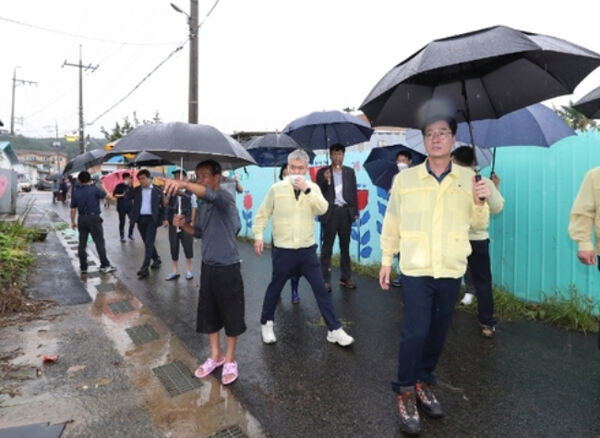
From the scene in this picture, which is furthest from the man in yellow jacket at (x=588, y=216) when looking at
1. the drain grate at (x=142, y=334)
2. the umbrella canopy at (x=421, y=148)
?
the drain grate at (x=142, y=334)

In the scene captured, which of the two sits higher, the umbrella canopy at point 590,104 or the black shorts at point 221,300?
the umbrella canopy at point 590,104

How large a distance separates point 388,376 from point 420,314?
106cm

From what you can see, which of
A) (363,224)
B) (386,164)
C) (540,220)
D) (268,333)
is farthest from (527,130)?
(268,333)

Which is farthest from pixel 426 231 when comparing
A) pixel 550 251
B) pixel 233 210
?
pixel 550 251

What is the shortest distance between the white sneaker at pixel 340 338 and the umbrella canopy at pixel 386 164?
2.71 metres

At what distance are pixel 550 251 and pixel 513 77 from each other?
266cm

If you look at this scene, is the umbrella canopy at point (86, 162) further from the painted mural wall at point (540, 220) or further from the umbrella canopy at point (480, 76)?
the painted mural wall at point (540, 220)

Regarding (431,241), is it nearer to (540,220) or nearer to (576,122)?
(540,220)

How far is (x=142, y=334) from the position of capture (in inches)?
165

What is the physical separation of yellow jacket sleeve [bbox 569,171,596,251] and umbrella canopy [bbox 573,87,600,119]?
0.63 meters

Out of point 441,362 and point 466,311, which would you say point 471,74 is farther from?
point 466,311

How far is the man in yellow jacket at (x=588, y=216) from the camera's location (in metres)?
2.72

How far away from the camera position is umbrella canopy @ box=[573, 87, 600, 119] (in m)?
2.92

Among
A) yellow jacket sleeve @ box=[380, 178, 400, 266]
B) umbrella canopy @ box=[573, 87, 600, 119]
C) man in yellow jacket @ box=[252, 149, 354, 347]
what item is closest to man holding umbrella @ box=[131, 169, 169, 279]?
man in yellow jacket @ box=[252, 149, 354, 347]
